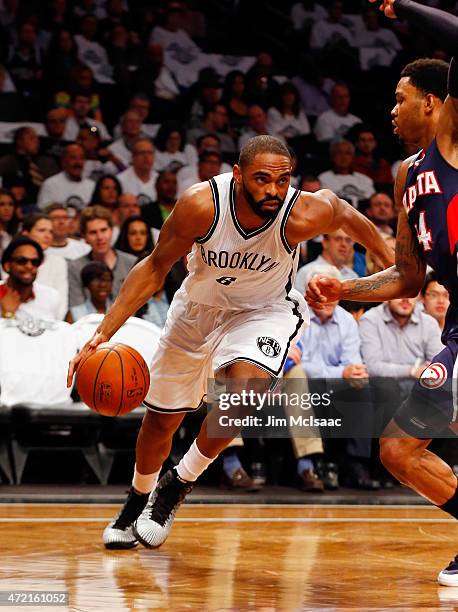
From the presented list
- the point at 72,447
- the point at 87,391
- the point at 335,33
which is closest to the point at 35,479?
the point at 72,447

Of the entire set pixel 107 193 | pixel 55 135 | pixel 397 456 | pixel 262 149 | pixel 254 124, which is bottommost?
pixel 107 193

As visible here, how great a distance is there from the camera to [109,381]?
453 cm

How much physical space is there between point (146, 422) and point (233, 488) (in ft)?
6.22

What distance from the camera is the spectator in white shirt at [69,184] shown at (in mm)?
9180

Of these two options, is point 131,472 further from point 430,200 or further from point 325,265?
point 430,200

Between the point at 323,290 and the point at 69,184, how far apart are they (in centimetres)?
541

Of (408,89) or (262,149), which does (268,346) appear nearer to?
(262,149)

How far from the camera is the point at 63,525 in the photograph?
5.57 m

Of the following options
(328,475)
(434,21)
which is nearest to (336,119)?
(328,475)

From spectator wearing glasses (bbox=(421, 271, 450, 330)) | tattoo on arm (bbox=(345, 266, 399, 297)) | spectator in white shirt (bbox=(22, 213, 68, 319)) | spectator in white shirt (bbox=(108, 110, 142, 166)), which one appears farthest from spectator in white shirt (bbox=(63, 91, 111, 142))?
tattoo on arm (bbox=(345, 266, 399, 297))

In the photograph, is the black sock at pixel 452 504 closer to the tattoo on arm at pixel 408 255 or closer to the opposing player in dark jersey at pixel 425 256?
the opposing player in dark jersey at pixel 425 256

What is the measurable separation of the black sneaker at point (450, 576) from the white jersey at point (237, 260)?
1.43 metres

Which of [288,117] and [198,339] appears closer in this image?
[198,339]

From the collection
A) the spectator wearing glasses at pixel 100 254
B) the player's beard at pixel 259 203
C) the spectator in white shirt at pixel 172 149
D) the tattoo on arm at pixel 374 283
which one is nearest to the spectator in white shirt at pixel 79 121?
the spectator in white shirt at pixel 172 149
